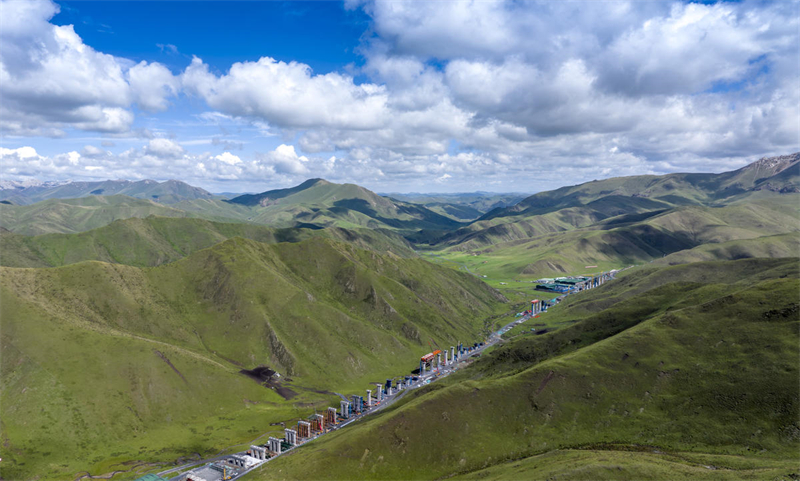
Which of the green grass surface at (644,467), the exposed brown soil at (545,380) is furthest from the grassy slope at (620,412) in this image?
the green grass surface at (644,467)

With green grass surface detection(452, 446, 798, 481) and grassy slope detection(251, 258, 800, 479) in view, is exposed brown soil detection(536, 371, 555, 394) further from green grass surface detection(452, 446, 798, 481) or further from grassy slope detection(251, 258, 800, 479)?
green grass surface detection(452, 446, 798, 481)

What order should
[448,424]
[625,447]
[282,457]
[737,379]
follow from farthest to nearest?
1. [282,457]
2. [448,424]
3. [737,379]
4. [625,447]

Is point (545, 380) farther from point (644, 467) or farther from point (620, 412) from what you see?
point (644, 467)

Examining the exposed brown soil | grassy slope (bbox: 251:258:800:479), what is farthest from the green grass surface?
the exposed brown soil

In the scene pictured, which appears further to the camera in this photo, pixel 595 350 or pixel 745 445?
pixel 595 350

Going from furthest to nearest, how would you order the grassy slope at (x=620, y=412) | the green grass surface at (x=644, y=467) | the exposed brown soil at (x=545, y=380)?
the exposed brown soil at (x=545, y=380) < the grassy slope at (x=620, y=412) < the green grass surface at (x=644, y=467)

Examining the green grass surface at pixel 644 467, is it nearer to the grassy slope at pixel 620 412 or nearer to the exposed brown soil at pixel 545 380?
the grassy slope at pixel 620 412

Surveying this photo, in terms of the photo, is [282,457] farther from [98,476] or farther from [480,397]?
[480,397]

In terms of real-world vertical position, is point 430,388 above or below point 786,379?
below

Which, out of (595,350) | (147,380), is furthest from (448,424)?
(147,380)
